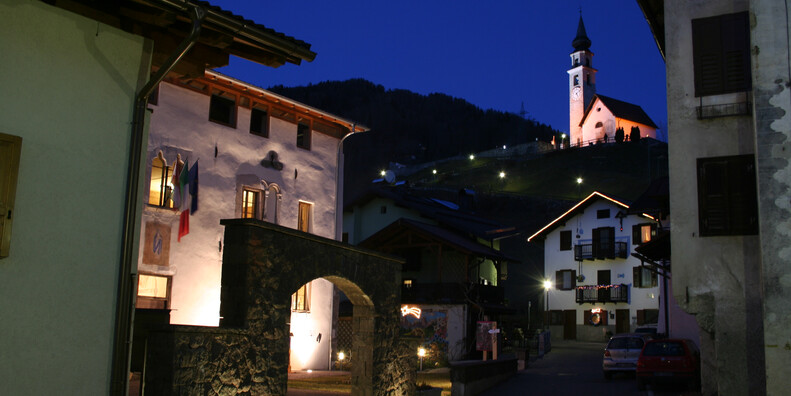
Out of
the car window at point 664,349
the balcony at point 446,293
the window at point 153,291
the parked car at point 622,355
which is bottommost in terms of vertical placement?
the parked car at point 622,355

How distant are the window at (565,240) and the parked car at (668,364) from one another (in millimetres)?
32728

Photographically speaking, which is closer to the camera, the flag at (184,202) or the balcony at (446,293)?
the flag at (184,202)

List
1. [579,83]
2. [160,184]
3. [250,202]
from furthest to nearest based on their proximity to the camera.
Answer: [579,83]
[250,202]
[160,184]

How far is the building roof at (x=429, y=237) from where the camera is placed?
33812 millimetres

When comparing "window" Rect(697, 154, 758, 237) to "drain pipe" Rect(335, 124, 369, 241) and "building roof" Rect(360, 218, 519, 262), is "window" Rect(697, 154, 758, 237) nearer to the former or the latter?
"drain pipe" Rect(335, 124, 369, 241)

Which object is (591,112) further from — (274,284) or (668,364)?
(274,284)

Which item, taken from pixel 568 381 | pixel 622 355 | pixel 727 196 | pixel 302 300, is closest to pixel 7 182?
pixel 727 196

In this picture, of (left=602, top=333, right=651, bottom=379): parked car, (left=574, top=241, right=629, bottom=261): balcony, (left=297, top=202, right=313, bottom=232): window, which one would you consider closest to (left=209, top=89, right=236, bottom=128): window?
(left=297, top=202, right=313, bottom=232): window

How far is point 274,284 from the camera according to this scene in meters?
10.8

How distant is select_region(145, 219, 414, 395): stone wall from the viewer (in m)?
9.02

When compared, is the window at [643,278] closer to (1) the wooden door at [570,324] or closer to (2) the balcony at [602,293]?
(2) the balcony at [602,293]

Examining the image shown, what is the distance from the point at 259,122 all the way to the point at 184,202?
421 centimetres

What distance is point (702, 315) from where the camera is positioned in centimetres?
1393

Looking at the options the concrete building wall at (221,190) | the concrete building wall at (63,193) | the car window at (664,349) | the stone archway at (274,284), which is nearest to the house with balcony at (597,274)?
the car window at (664,349)
